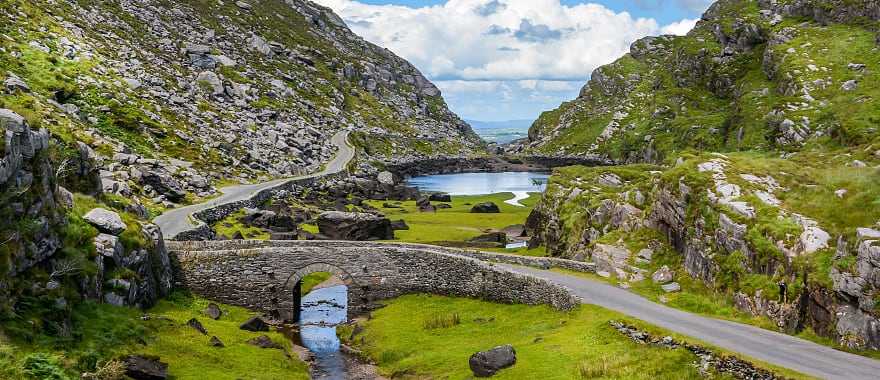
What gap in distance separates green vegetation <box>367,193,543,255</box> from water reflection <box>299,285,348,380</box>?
73.6 ft

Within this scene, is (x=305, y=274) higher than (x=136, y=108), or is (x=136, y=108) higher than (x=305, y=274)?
(x=136, y=108)

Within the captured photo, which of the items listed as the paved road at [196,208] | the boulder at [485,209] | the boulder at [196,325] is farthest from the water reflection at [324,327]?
the boulder at [485,209]

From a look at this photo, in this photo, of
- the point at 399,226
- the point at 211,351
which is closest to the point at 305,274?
the point at 211,351

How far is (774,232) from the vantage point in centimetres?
4162

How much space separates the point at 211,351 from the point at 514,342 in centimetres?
1996

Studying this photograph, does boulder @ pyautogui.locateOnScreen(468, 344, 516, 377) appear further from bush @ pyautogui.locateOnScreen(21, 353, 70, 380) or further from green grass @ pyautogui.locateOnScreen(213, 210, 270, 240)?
green grass @ pyautogui.locateOnScreen(213, 210, 270, 240)

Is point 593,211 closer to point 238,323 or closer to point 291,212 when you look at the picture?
point 238,323

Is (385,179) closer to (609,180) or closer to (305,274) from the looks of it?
(609,180)

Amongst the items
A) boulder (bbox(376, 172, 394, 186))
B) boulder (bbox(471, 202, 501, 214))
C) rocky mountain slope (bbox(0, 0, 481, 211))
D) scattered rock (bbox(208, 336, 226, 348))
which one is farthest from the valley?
boulder (bbox(376, 172, 394, 186))

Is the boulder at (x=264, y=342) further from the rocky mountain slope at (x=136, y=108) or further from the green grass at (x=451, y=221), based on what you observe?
the green grass at (x=451, y=221)

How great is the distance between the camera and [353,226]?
94000 millimetres

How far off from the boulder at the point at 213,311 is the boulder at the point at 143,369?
17.8 m

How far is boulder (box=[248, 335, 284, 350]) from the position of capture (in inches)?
2038

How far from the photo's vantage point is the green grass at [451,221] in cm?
10269
